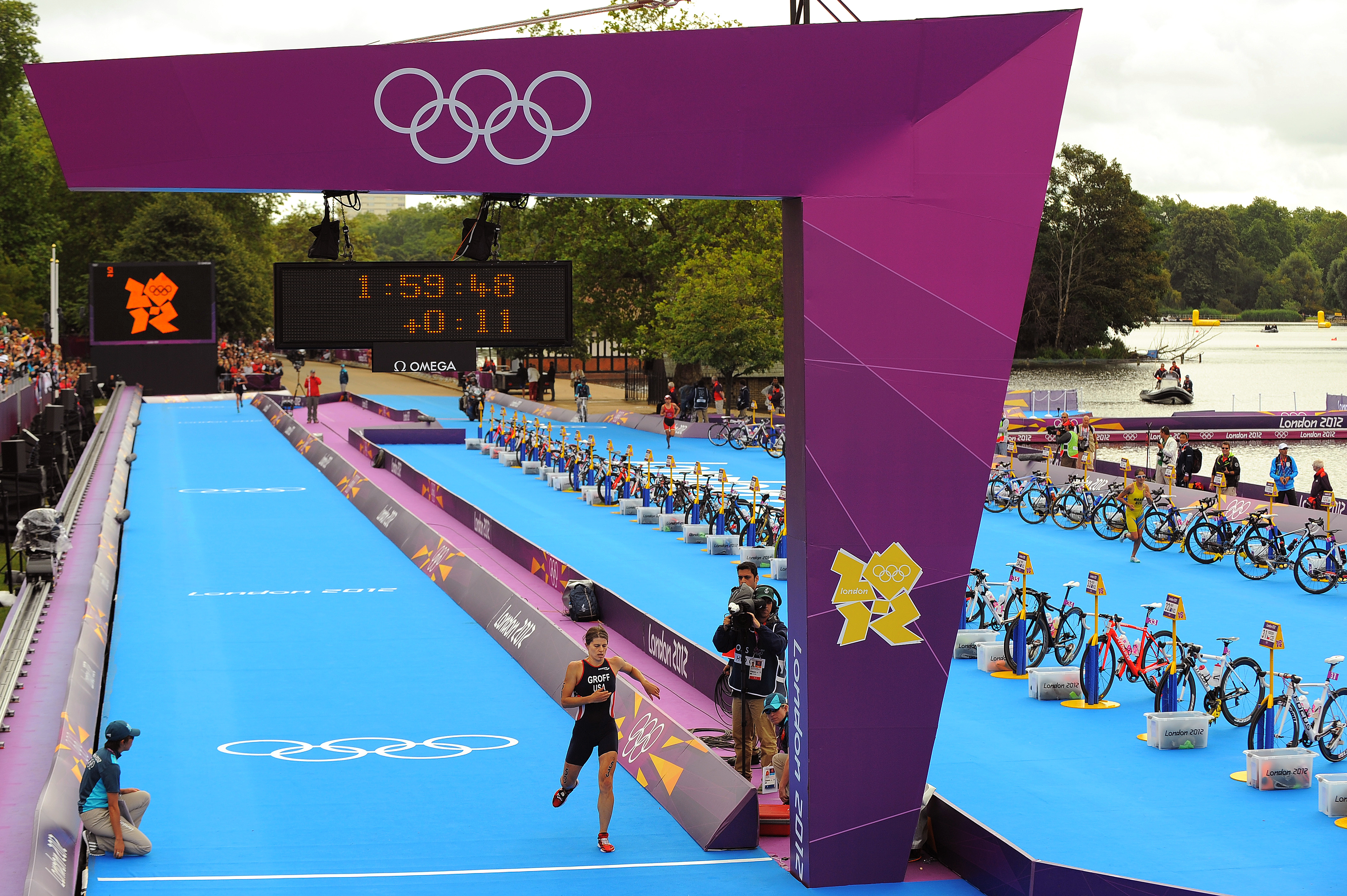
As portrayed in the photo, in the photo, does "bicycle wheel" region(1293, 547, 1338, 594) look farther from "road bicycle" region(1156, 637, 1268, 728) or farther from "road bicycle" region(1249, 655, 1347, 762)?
"road bicycle" region(1249, 655, 1347, 762)

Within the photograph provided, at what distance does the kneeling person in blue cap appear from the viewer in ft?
28.5

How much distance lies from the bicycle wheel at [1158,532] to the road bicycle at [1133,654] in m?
8.31

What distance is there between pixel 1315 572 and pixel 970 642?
22.0ft

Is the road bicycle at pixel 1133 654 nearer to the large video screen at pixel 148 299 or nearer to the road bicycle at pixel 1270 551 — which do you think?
the road bicycle at pixel 1270 551

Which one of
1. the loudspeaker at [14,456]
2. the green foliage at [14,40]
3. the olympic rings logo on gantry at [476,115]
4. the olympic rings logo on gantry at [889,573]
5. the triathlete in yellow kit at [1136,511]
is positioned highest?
the green foliage at [14,40]

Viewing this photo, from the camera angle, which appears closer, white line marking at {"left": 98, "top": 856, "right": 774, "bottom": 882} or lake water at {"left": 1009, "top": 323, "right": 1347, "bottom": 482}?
white line marking at {"left": 98, "top": 856, "right": 774, "bottom": 882}

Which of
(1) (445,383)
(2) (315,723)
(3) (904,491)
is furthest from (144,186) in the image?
(1) (445,383)

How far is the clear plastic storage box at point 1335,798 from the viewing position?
34.0ft

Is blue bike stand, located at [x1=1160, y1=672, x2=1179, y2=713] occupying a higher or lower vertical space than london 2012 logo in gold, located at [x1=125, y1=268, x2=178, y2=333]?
lower

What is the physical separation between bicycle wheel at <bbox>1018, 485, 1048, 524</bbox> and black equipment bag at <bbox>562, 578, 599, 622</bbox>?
38.3 ft

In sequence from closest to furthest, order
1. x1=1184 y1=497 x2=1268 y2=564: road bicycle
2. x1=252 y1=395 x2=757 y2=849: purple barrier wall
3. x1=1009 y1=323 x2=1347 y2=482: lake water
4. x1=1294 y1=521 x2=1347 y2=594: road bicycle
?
x1=252 y1=395 x2=757 y2=849: purple barrier wall
x1=1294 y1=521 x2=1347 y2=594: road bicycle
x1=1184 y1=497 x2=1268 y2=564: road bicycle
x1=1009 y1=323 x2=1347 y2=482: lake water

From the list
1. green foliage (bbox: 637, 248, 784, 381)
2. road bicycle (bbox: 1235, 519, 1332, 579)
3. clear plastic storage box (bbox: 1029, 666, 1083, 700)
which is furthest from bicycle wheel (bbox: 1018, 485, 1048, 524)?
green foliage (bbox: 637, 248, 784, 381)

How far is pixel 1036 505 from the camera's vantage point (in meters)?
25.4

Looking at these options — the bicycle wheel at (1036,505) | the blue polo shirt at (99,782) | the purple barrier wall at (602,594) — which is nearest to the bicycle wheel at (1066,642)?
the purple barrier wall at (602,594)
